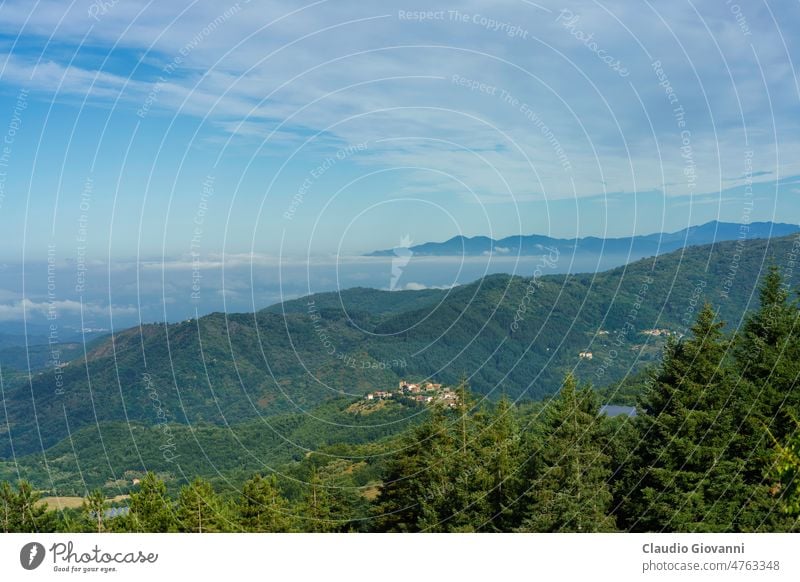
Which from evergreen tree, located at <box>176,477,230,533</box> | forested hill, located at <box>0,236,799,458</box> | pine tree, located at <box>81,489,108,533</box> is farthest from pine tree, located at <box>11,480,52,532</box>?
forested hill, located at <box>0,236,799,458</box>

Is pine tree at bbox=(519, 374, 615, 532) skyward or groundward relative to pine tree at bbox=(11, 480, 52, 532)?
skyward

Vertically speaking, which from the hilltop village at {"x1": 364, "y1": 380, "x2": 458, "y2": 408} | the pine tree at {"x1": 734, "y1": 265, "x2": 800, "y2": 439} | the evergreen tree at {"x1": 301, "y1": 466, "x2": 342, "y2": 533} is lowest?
the hilltop village at {"x1": 364, "y1": 380, "x2": 458, "y2": 408}

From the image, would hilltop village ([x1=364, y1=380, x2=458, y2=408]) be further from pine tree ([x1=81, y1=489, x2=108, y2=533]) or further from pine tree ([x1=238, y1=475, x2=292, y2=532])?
pine tree ([x1=238, y1=475, x2=292, y2=532])

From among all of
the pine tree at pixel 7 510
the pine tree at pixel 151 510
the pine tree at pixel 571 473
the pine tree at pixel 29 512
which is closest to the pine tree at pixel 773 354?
the pine tree at pixel 571 473

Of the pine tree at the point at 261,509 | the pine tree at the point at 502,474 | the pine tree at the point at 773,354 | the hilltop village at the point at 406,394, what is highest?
the pine tree at the point at 773,354

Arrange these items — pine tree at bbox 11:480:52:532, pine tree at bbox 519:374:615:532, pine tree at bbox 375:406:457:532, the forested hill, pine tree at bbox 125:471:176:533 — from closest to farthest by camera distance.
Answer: pine tree at bbox 519:374:615:532
pine tree at bbox 375:406:457:532
pine tree at bbox 125:471:176:533
pine tree at bbox 11:480:52:532
the forested hill

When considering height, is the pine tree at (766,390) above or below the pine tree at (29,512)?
above

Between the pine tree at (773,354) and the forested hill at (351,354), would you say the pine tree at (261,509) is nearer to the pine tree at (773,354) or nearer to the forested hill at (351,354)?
the pine tree at (773,354)
